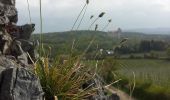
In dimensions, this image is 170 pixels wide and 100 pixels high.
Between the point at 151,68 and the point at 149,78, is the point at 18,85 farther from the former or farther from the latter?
the point at 151,68

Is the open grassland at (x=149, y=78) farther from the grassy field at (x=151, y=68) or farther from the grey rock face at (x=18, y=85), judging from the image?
the grey rock face at (x=18, y=85)

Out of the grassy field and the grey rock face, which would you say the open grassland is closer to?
the grassy field

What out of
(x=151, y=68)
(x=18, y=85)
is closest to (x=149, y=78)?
(x=151, y=68)

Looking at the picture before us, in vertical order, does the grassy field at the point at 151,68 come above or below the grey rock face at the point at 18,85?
below

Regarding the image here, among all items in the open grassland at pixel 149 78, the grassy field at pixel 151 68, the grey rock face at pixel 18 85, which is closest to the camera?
the grey rock face at pixel 18 85

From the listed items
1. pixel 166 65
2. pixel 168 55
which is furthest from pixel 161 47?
pixel 166 65

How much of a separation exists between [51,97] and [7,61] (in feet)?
2.87

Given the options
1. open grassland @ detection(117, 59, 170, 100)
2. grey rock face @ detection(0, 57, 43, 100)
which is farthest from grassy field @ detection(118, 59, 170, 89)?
grey rock face @ detection(0, 57, 43, 100)

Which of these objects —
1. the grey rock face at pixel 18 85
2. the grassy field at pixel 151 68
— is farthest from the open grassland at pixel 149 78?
the grey rock face at pixel 18 85

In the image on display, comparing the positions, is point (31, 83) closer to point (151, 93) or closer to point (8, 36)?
point (8, 36)

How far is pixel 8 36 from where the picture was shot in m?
8.18

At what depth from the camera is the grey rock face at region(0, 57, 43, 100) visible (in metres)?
4.29

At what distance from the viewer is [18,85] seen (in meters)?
4.36

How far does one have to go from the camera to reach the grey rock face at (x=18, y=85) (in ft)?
14.1
